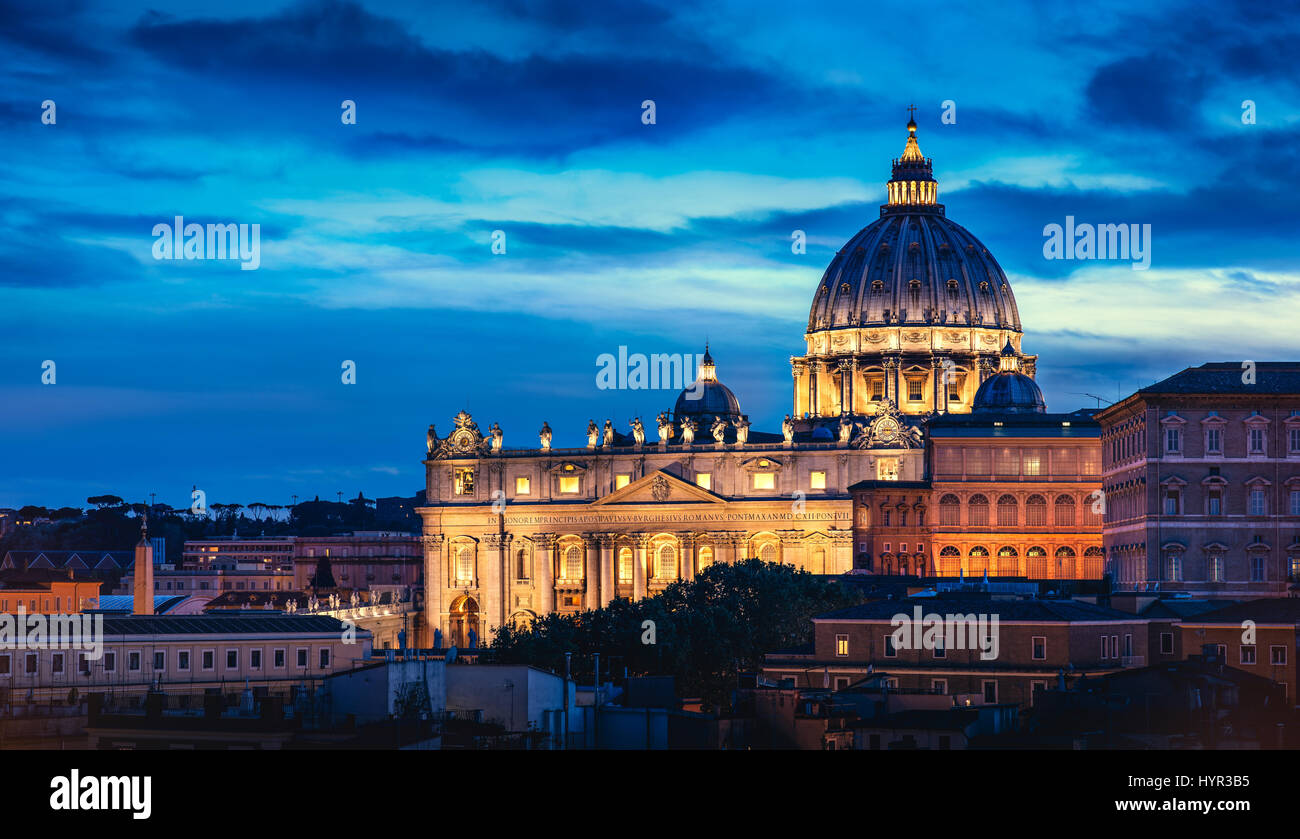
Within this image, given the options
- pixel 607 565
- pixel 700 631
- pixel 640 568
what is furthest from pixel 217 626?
pixel 607 565

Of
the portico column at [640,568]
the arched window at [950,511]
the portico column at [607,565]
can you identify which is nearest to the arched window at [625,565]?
the portico column at [640,568]

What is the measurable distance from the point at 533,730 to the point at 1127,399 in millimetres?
56456

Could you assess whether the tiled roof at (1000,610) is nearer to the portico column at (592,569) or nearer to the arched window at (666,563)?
the arched window at (666,563)

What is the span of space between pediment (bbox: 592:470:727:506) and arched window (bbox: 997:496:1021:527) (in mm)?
31434

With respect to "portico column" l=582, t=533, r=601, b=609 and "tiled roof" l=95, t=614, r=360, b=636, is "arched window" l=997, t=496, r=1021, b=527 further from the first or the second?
"tiled roof" l=95, t=614, r=360, b=636

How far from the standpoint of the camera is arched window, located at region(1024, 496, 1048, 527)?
6432 inches

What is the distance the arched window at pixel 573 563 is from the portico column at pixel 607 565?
3455 mm

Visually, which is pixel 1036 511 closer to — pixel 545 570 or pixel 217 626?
pixel 545 570

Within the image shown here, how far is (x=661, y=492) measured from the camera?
192m

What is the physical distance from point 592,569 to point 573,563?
398cm

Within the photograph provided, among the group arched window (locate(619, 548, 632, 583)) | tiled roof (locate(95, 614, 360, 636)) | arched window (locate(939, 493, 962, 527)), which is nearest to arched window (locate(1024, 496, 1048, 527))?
arched window (locate(939, 493, 962, 527))
